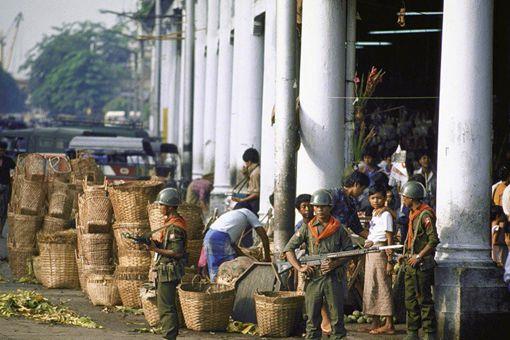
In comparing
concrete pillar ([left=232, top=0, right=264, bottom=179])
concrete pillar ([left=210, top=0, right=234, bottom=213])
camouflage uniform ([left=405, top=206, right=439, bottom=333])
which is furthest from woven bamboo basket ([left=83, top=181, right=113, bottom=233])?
concrete pillar ([left=210, top=0, right=234, bottom=213])

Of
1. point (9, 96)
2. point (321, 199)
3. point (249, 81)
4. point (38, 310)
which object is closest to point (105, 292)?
point (38, 310)

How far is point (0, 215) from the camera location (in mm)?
23547

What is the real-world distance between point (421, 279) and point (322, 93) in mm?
3986

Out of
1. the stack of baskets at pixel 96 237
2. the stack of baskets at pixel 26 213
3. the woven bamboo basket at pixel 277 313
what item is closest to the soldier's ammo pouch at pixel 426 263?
the woven bamboo basket at pixel 277 313

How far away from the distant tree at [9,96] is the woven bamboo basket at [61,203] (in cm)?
15476

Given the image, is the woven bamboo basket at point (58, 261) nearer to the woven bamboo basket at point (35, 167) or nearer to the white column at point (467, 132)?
the woven bamboo basket at point (35, 167)

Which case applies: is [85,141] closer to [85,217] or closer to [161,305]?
[85,217]

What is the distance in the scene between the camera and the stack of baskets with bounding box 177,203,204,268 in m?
15.4

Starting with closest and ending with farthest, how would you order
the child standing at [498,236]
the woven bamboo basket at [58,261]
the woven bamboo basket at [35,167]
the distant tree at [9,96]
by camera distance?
the child standing at [498,236] < the woven bamboo basket at [58,261] < the woven bamboo basket at [35,167] < the distant tree at [9,96]

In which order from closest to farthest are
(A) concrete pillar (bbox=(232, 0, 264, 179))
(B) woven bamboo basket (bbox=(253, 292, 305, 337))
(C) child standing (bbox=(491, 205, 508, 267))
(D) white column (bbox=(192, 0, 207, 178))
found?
1. (B) woven bamboo basket (bbox=(253, 292, 305, 337))
2. (C) child standing (bbox=(491, 205, 508, 267))
3. (A) concrete pillar (bbox=(232, 0, 264, 179))
4. (D) white column (bbox=(192, 0, 207, 178))

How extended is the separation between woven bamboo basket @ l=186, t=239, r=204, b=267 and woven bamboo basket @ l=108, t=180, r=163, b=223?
73 cm

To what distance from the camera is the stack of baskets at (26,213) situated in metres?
18.3

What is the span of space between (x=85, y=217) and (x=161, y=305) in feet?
15.3

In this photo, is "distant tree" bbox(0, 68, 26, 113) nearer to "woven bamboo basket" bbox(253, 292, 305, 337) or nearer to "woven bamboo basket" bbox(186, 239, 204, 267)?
"woven bamboo basket" bbox(186, 239, 204, 267)
